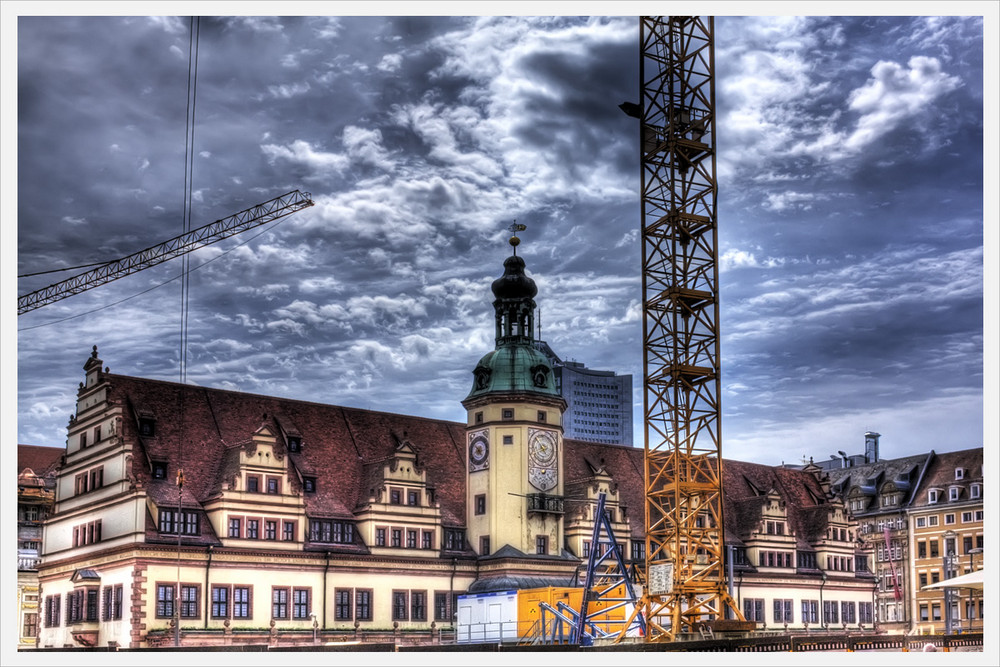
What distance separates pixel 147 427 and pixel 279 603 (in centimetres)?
1024

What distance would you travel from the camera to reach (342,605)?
6444cm

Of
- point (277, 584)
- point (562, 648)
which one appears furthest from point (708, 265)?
point (277, 584)

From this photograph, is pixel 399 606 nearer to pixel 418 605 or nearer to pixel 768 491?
pixel 418 605

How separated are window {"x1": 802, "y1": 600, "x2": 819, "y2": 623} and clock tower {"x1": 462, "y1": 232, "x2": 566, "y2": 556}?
19942 mm

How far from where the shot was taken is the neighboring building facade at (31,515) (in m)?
74.6

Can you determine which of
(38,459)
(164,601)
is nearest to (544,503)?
(164,601)

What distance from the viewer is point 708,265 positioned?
60.9 meters

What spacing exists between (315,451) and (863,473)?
2017 inches

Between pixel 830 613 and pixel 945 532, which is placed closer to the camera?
pixel 830 613

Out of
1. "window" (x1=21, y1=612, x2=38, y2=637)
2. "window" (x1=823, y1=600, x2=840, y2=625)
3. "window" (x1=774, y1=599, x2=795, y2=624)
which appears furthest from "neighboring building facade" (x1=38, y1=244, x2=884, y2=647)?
"window" (x1=21, y1=612, x2=38, y2=637)

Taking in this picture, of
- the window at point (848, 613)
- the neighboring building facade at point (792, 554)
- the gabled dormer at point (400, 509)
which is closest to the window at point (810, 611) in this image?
the neighboring building facade at point (792, 554)

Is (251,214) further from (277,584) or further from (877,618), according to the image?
(877,618)

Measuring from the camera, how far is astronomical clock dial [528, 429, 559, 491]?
233 ft

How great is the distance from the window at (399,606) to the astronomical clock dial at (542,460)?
937 cm
